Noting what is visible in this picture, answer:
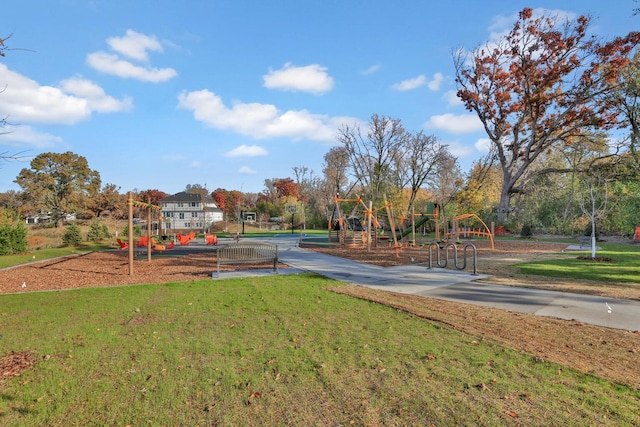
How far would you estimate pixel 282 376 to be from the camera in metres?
3.98

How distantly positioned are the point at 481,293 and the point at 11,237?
73.6 feet

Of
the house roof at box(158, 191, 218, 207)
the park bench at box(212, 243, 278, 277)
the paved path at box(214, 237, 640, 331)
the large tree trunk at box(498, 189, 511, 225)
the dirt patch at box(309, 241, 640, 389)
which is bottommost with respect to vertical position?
the paved path at box(214, 237, 640, 331)

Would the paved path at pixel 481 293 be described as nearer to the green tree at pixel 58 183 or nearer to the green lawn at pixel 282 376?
the green lawn at pixel 282 376

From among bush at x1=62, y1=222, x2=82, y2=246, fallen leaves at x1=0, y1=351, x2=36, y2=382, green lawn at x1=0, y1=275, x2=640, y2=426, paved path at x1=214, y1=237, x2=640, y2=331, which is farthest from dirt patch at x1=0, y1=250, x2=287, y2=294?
bush at x1=62, y1=222, x2=82, y2=246

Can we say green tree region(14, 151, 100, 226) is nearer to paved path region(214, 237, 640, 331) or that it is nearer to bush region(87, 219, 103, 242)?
bush region(87, 219, 103, 242)

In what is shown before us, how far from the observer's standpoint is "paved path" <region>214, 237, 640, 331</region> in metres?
6.45

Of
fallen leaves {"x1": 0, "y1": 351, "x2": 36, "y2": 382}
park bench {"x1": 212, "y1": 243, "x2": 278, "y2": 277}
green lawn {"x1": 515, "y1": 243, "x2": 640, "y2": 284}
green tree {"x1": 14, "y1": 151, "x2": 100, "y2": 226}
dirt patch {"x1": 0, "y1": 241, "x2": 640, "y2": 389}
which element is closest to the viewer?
fallen leaves {"x1": 0, "y1": 351, "x2": 36, "y2": 382}

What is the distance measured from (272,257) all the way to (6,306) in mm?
7064

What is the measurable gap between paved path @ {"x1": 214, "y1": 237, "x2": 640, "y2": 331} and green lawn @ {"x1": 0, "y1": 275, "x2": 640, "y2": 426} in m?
2.47

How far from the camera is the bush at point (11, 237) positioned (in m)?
18.4

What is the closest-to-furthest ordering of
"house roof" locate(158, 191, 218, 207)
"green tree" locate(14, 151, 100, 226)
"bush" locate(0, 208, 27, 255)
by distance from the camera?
"bush" locate(0, 208, 27, 255) < "green tree" locate(14, 151, 100, 226) < "house roof" locate(158, 191, 218, 207)

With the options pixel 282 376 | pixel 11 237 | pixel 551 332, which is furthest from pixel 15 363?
pixel 11 237

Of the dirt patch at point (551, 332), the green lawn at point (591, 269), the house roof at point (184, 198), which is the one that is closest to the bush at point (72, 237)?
the dirt patch at point (551, 332)

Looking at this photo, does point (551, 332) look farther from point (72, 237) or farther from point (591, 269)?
point (72, 237)
